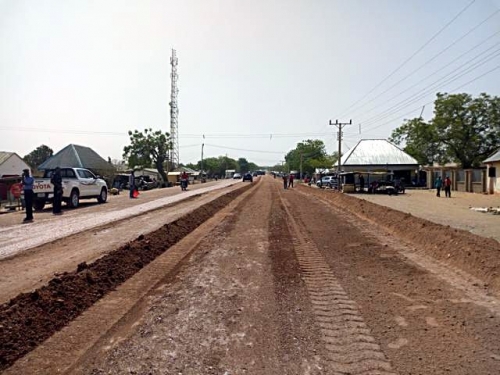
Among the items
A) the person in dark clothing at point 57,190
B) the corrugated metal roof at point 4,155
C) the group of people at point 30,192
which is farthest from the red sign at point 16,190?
the corrugated metal roof at point 4,155

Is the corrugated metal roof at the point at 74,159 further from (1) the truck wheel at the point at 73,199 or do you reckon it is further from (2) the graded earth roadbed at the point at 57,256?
(2) the graded earth roadbed at the point at 57,256

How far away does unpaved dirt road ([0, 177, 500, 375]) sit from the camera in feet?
12.8

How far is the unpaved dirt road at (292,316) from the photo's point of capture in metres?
3.90

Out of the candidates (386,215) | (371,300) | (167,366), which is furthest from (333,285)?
(386,215)

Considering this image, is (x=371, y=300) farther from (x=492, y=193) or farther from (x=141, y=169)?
(x=141, y=169)

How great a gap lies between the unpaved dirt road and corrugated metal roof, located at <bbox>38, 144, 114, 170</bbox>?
3933 centimetres

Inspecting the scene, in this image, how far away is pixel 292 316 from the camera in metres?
5.16

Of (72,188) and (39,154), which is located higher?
(39,154)

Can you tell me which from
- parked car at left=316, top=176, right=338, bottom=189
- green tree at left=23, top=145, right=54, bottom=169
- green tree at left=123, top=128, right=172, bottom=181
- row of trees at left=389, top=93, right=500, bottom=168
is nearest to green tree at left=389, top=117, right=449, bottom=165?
row of trees at left=389, top=93, right=500, bottom=168

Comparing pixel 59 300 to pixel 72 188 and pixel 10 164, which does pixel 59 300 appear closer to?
pixel 72 188

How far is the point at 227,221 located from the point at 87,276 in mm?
9270

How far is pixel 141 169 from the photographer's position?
242 ft

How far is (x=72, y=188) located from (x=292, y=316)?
17.7m

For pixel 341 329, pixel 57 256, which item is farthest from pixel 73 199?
pixel 341 329
